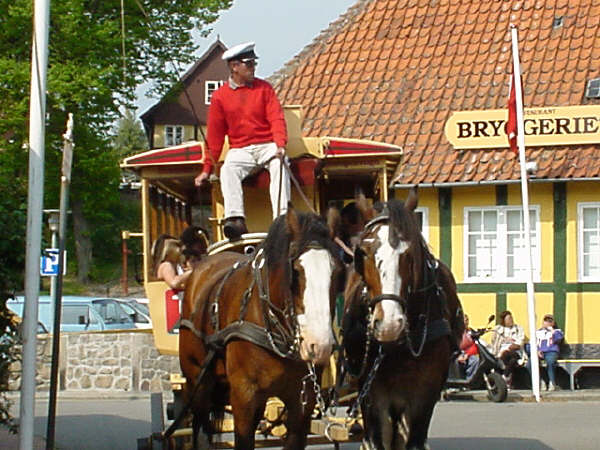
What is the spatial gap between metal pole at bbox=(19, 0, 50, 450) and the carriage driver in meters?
1.85

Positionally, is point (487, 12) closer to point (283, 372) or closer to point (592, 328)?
point (592, 328)

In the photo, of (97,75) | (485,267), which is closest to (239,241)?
(485,267)

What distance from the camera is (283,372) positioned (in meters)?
8.12

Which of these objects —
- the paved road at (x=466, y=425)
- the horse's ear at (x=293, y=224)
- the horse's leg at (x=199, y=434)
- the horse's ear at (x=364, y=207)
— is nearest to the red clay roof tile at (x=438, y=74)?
the paved road at (x=466, y=425)

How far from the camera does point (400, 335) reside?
7836mm

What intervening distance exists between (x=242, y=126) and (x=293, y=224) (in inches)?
98.1

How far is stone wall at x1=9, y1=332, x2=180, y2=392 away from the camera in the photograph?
66.6 ft

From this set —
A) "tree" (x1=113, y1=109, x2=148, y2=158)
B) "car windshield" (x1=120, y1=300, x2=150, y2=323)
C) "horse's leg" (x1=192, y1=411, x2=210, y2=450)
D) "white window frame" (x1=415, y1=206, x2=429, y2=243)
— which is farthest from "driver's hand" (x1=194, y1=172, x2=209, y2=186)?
"tree" (x1=113, y1=109, x2=148, y2=158)

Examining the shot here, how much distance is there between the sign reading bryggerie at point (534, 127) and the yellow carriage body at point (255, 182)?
12.2 m

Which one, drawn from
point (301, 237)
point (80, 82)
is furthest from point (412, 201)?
point (80, 82)

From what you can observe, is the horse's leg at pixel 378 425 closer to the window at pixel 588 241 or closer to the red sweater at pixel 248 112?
the red sweater at pixel 248 112

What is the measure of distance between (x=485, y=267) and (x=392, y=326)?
1673 centimetres

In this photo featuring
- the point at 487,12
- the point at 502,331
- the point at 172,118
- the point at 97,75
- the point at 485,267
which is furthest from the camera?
the point at 172,118

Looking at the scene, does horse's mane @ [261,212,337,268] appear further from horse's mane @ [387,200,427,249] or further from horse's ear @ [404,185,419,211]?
horse's ear @ [404,185,419,211]
